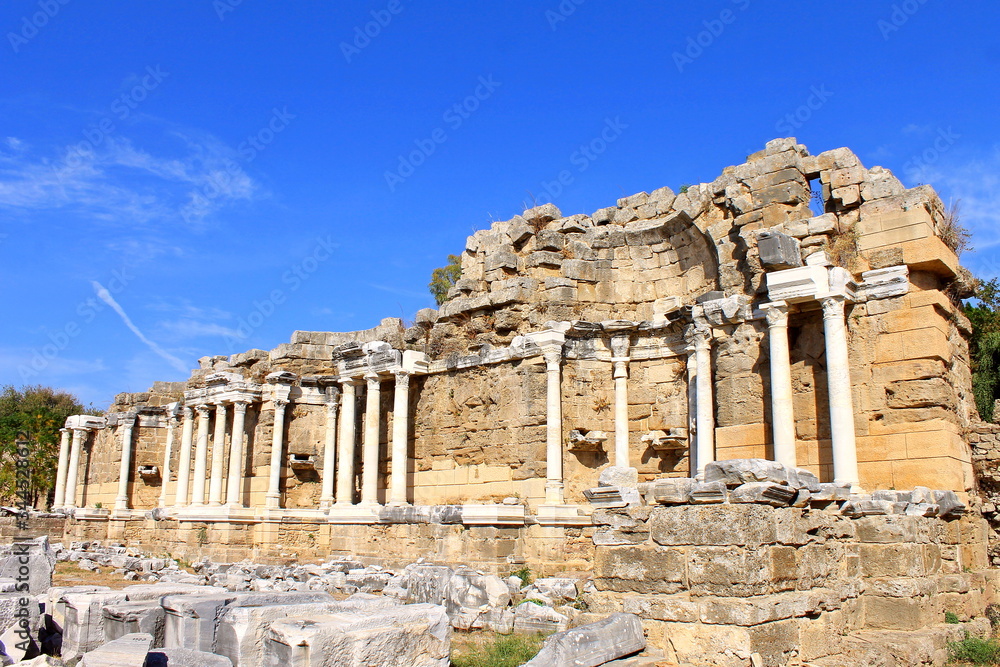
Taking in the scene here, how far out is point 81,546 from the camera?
23688 millimetres

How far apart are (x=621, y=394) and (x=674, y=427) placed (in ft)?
3.86

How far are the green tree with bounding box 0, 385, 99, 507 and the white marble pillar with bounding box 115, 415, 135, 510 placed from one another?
102 inches

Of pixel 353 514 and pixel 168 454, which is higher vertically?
pixel 168 454

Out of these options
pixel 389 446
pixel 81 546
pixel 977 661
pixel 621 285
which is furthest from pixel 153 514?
pixel 977 661

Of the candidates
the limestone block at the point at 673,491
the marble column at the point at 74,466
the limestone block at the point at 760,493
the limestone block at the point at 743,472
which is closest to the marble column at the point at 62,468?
the marble column at the point at 74,466

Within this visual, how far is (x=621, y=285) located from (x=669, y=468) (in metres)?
3.99

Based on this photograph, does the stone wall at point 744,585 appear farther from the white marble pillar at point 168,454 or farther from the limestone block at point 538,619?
the white marble pillar at point 168,454

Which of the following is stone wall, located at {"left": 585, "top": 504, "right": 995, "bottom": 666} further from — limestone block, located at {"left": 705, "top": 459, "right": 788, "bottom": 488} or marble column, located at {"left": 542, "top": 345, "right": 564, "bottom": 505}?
marble column, located at {"left": 542, "top": 345, "right": 564, "bottom": 505}

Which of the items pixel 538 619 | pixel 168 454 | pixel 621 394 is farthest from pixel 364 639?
pixel 168 454

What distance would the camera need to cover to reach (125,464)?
26.8m

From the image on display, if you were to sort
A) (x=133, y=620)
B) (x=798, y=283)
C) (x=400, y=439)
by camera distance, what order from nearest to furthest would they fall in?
(x=133, y=620) → (x=798, y=283) → (x=400, y=439)

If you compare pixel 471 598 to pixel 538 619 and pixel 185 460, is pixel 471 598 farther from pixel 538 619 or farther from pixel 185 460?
pixel 185 460

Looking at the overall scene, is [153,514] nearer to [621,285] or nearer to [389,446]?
[389,446]

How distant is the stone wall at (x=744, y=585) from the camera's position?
6895 mm
